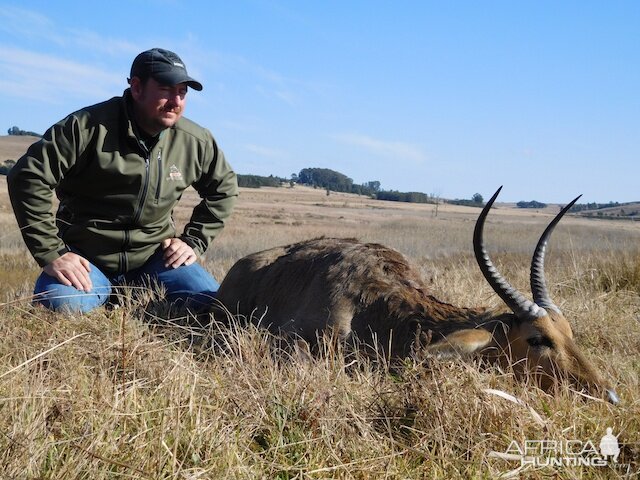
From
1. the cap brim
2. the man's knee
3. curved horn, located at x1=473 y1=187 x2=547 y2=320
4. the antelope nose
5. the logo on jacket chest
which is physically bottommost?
the man's knee

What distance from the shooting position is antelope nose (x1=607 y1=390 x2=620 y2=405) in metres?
4.29

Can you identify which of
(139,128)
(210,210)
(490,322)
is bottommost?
(490,322)

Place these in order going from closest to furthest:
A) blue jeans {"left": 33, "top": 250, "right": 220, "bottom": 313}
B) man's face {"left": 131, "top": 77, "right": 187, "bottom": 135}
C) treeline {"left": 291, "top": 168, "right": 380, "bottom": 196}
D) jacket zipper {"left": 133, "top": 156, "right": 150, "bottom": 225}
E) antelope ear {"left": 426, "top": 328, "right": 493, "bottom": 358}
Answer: antelope ear {"left": 426, "top": 328, "right": 493, "bottom": 358} < man's face {"left": 131, "top": 77, "right": 187, "bottom": 135} < blue jeans {"left": 33, "top": 250, "right": 220, "bottom": 313} < jacket zipper {"left": 133, "top": 156, "right": 150, "bottom": 225} < treeline {"left": 291, "top": 168, "right": 380, "bottom": 196}

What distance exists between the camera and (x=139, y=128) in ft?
20.6

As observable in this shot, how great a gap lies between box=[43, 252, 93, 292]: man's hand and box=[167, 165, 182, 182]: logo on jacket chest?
1.13 metres

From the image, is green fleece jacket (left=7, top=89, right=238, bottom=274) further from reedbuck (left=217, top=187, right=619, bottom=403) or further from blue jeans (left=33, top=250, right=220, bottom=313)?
reedbuck (left=217, top=187, right=619, bottom=403)

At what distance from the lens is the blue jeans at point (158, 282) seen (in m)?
6.20

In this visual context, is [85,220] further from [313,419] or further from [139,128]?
[313,419]

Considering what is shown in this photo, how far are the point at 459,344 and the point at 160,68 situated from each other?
3.29m

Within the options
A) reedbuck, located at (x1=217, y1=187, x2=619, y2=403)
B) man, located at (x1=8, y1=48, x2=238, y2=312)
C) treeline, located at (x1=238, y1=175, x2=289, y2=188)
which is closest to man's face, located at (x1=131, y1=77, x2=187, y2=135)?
man, located at (x1=8, y1=48, x2=238, y2=312)

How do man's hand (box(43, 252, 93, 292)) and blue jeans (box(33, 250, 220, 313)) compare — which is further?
blue jeans (box(33, 250, 220, 313))

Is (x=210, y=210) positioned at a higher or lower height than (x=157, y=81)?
lower

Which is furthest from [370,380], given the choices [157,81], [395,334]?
[157,81]

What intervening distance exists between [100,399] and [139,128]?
3.27 m
